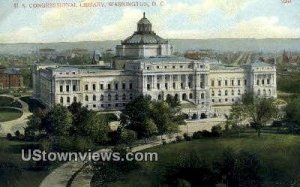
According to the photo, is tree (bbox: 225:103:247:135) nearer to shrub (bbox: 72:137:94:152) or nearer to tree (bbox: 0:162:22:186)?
shrub (bbox: 72:137:94:152)

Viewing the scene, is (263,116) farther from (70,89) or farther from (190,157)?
(70,89)

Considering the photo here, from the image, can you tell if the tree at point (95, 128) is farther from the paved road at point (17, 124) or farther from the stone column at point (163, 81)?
the stone column at point (163, 81)

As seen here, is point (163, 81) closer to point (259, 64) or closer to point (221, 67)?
point (221, 67)

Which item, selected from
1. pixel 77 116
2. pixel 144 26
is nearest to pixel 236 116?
pixel 144 26

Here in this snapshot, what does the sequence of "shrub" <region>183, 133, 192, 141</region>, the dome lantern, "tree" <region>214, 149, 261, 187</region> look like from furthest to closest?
"shrub" <region>183, 133, 192, 141</region>, the dome lantern, "tree" <region>214, 149, 261, 187</region>

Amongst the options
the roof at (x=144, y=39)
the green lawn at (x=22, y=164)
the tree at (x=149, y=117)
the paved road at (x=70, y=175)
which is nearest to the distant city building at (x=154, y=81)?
the roof at (x=144, y=39)

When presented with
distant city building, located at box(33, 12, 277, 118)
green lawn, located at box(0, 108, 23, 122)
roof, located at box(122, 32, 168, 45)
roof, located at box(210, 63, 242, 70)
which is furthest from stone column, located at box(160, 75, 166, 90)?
green lawn, located at box(0, 108, 23, 122)

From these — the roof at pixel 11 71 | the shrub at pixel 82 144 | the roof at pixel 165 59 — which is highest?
the roof at pixel 165 59
